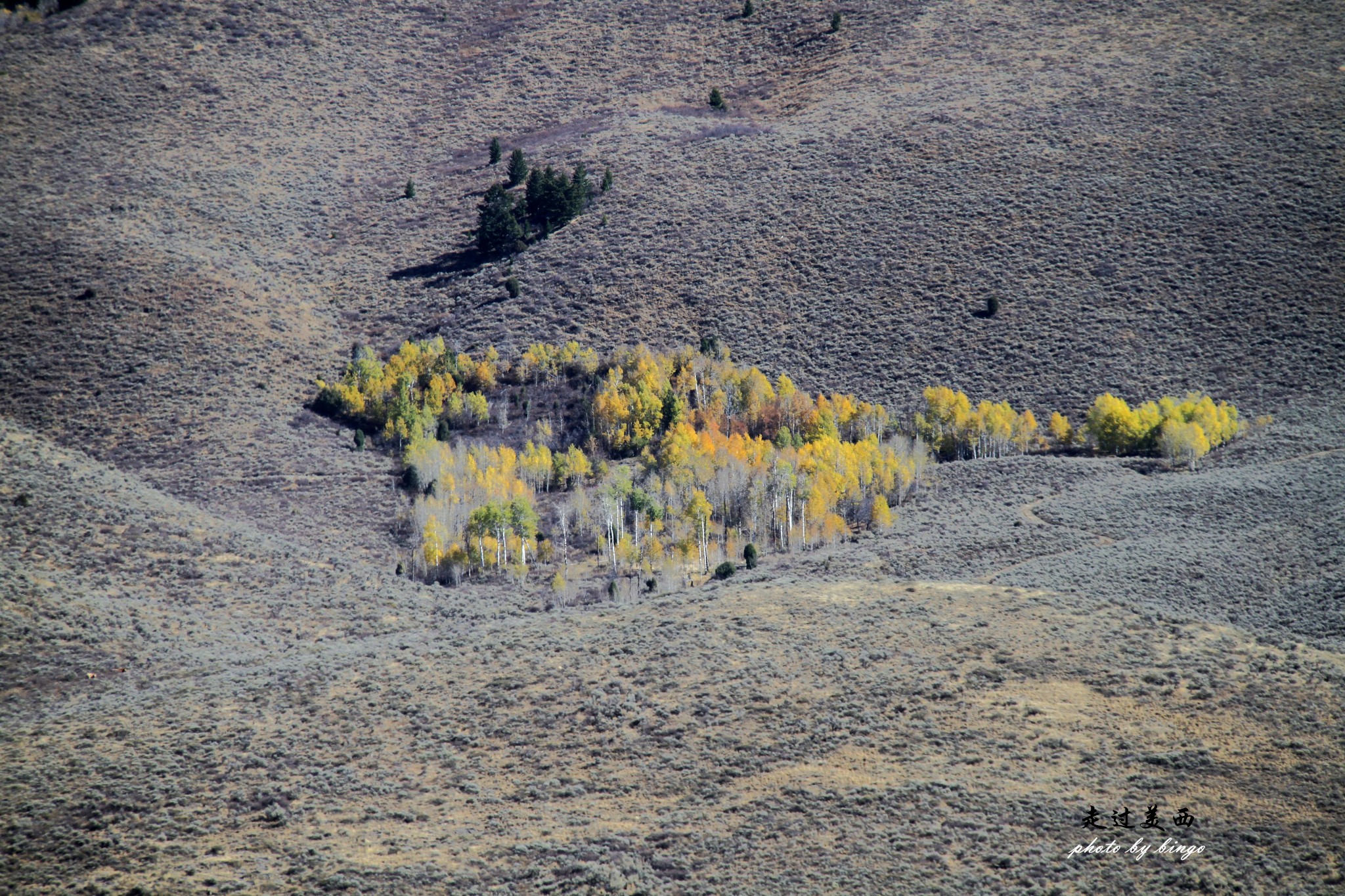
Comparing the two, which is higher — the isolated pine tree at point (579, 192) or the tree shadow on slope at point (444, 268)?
A: the isolated pine tree at point (579, 192)

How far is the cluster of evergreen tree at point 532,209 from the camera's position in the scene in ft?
264

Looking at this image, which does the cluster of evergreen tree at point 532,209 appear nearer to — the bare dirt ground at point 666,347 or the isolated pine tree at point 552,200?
the isolated pine tree at point 552,200

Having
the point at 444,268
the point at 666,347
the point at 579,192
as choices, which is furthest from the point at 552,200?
the point at 666,347

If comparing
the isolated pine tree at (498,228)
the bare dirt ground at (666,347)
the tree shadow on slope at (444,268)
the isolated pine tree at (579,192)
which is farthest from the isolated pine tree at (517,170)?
the tree shadow on slope at (444,268)

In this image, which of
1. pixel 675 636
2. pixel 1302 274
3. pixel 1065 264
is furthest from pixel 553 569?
pixel 1302 274

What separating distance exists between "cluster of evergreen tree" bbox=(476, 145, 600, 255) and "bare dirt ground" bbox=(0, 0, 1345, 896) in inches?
113

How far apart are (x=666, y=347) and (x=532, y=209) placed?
69.6 feet

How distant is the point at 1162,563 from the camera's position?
40.9 metres

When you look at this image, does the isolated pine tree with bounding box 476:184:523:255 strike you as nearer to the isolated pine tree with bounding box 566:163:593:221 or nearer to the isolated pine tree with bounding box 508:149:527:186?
the isolated pine tree with bounding box 566:163:593:221

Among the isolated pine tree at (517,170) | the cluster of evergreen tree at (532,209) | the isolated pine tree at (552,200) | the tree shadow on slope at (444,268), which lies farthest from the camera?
the isolated pine tree at (517,170)

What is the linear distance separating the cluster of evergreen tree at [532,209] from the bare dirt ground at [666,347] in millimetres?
2869

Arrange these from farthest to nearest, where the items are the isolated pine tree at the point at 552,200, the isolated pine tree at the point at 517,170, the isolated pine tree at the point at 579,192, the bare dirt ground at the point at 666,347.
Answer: the isolated pine tree at the point at 517,170
the isolated pine tree at the point at 579,192
the isolated pine tree at the point at 552,200
the bare dirt ground at the point at 666,347

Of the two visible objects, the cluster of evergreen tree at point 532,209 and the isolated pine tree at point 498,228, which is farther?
the cluster of evergreen tree at point 532,209

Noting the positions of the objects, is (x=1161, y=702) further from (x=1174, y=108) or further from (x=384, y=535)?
(x=1174, y=108)
